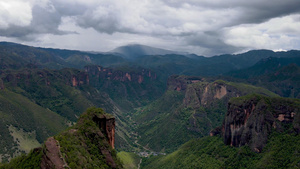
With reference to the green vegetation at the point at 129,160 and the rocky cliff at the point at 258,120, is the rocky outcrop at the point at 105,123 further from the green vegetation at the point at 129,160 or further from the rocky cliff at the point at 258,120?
the green vegetation at the point at 129,160

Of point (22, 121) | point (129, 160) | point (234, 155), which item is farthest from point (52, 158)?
point (22, 121)

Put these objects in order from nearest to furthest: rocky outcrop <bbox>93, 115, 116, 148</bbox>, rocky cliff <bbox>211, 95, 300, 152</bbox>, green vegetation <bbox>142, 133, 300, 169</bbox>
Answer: rocky outcrop <bbox>93, 115, 116, 148</bbox> → green vegetation <bbox>142, 133, 300, 169</bbox> → rocky cliff <bbox>211, 95, 300, 152</bbox>

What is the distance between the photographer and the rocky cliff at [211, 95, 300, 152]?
99062 mm

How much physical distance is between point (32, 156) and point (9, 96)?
147 meters

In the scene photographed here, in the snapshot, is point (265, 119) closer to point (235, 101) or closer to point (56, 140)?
point (235, 101)

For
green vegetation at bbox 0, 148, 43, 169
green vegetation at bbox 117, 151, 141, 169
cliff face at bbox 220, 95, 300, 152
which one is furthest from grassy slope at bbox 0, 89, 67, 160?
cliff face at bbox 220, 95, 300, 152

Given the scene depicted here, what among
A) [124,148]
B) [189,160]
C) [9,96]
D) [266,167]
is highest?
[9,96]

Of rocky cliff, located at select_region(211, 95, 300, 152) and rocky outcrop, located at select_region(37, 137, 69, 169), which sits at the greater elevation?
rocky outcrop, located at select_region(37, 137, 69, 169)

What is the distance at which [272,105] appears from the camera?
105 metres

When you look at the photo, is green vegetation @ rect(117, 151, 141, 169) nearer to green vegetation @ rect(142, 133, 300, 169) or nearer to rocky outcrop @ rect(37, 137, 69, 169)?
green vegetation @ rect(142, 133, 300, 169)

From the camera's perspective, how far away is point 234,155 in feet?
342

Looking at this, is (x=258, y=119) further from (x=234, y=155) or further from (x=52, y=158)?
(x=52, y=158)

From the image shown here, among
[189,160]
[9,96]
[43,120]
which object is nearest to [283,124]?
[189,160]

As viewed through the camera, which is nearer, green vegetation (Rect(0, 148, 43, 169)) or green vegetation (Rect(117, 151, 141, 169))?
green vegetation (Rect(0, 148, 43, 169))
